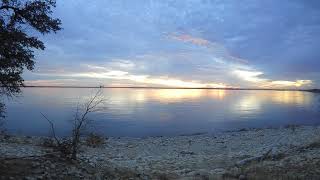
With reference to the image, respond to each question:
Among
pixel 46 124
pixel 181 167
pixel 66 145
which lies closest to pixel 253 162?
pixel 181 167

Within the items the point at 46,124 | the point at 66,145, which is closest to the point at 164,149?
the point at 66,145

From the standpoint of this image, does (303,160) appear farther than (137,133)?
No

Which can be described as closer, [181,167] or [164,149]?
[181,167]

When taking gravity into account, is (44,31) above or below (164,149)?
above

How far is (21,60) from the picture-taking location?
12.5 metres

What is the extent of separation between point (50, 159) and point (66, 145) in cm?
103

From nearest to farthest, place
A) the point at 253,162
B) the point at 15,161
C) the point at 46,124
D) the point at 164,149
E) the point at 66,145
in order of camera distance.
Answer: the point at 15,161
the point at 66,145
the point at 253,162
the point at 164,149
the point at 46,124

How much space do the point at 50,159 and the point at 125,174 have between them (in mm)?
2733

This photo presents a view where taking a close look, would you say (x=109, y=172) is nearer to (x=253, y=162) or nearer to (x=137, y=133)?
(x=253, y=162)

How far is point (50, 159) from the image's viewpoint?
1300 cm

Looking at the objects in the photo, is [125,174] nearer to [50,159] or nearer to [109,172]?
[109,172]

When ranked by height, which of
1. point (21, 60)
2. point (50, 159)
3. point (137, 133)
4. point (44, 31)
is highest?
point (44, 31)

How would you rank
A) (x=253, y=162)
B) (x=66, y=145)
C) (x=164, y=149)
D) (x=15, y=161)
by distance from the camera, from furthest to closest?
(x=164, y=149) → (x=253, y=162) → (x=66, y=145) → (x=15, y=161)

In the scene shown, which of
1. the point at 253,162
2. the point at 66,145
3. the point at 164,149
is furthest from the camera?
the point at 164,149
